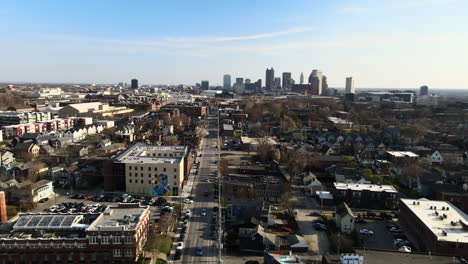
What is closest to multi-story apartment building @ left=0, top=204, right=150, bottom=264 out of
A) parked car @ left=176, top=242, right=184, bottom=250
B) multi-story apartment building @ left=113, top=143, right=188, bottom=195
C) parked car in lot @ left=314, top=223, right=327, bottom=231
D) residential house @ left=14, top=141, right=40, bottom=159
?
parked car @ left=176, top=242, right=184, bottom=250

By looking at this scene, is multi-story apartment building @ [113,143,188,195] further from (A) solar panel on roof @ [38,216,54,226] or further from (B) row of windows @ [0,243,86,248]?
(B) row of windows @ [0,243,86,248]

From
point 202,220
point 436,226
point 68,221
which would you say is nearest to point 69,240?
point 68,221

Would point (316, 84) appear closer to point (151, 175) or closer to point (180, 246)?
point (151, 175)

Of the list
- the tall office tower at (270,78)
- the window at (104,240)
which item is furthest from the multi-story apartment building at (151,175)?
the tall office tower at (270,78)

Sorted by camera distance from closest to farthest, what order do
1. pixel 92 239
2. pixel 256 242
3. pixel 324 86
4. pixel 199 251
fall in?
1. pixel 92 239
2. pixel 199 251
3. pixel 256 242
4. pixel 324 86

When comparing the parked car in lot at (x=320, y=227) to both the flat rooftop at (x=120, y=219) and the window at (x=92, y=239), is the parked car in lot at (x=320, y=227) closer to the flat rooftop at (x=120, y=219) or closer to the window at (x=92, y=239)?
the flat rooftop at (x=120, y=219)

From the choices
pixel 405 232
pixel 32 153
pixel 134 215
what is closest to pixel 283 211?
pixel 405 232

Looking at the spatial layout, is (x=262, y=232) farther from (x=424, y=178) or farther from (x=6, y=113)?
(x=6, y=113)
